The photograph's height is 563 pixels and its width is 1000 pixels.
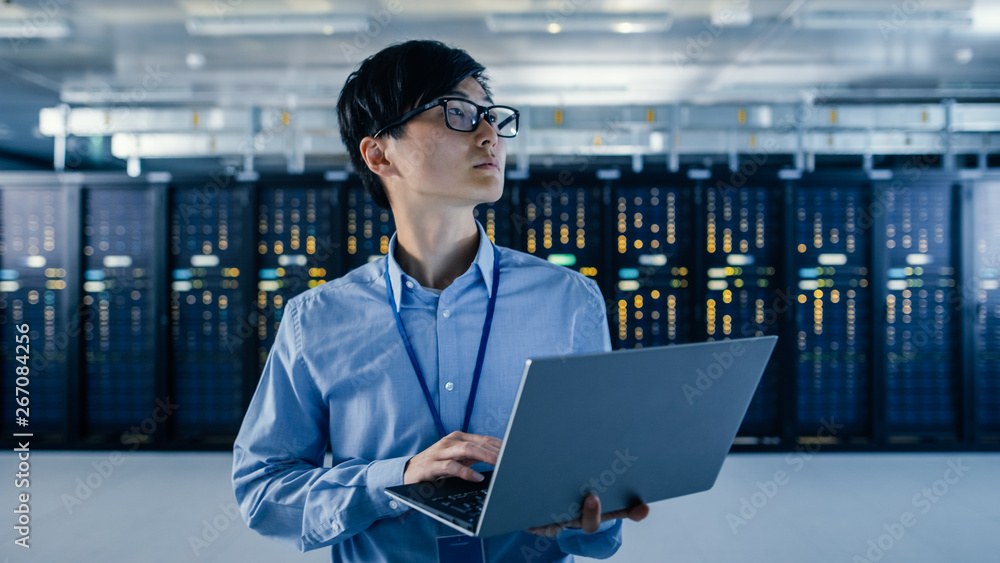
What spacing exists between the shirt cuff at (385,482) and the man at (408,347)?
2cm

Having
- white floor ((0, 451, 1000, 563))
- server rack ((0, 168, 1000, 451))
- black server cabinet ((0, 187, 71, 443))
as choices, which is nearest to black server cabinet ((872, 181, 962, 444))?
server rack ((0, 168, 1000, 451))

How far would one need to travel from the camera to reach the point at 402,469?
747 mm

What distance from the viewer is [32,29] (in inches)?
152

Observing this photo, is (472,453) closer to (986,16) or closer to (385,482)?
(385,482)

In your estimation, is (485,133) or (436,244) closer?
(485,133)

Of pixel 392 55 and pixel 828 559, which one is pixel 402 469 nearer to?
pixel 392 55

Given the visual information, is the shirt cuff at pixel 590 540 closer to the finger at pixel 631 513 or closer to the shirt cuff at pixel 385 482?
the finger at pixel 631 513

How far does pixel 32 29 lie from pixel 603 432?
5.04 metres

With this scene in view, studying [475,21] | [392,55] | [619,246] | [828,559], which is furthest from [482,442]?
[475,21]

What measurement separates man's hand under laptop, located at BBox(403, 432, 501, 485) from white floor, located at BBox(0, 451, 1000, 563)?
1.94m

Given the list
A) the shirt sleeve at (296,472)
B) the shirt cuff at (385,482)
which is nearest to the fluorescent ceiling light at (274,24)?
the shirt sleeve at (296,472)

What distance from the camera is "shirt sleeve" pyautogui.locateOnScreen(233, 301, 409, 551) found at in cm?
79

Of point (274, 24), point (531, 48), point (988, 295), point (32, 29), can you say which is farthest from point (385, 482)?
point (32, 29)

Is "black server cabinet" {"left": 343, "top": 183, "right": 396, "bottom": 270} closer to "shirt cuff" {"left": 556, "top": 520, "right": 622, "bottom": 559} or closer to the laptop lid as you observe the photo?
"shirt cuff" {"left": 556, "top": 520, "right": 622, "bottom": 559}
